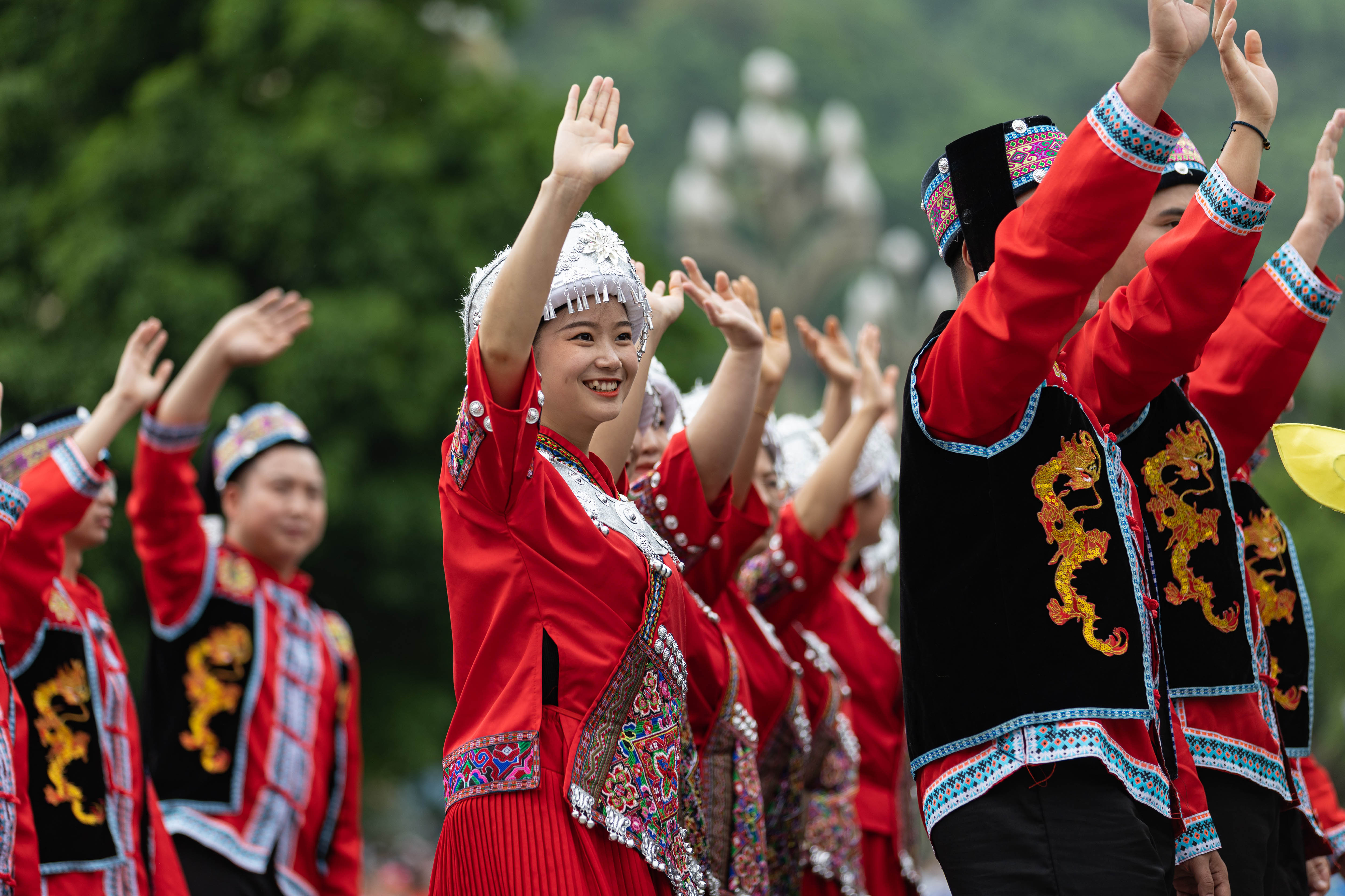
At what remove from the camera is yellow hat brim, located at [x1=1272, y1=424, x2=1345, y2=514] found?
366 centimetres

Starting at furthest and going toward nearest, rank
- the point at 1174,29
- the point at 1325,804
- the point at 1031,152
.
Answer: the point at 1325,804
the point at 1031,152
the point at 1174,29

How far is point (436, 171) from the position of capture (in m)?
12.5

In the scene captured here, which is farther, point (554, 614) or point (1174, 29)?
point (554, 614)

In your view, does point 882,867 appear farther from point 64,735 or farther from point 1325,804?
point 64,735

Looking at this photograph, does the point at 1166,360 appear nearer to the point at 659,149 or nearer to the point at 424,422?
the point at 424,422

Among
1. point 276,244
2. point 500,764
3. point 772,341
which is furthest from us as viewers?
point 276,244

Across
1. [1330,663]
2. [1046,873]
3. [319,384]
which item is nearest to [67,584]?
[1046,873]

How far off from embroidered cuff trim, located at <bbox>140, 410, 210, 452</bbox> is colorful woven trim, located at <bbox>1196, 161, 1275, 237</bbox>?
3574 mm

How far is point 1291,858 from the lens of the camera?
12.4 feet

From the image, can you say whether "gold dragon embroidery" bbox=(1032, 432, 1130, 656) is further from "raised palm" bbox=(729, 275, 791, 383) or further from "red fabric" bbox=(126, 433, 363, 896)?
"red fabric" bbox=(126, 433, 363, 896)

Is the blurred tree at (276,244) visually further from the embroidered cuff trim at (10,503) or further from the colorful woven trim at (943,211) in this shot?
the colorful woven trim at (943,211)

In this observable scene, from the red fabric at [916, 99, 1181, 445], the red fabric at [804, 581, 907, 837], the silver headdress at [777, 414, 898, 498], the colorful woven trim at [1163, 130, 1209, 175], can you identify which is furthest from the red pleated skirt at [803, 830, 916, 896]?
the red fabric at [916, 99, 1181, 445]

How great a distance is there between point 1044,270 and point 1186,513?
0.97 m

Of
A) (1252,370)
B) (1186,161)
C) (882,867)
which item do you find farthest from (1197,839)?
(882,867)
